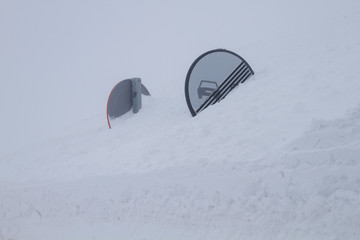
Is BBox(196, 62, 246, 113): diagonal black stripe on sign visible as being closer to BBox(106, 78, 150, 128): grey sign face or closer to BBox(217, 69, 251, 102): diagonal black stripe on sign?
BBox(217, 69, 251, 102): diagonal black stripe on sign

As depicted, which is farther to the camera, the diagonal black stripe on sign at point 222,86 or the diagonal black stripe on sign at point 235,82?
the diagonal black stripe on sign at point 235,82

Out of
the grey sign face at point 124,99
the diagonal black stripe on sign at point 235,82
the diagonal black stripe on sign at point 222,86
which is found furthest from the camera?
the grey sign face at point 124,99

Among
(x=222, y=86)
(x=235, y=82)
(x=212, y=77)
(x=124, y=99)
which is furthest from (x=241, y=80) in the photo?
(x=124, y=99)

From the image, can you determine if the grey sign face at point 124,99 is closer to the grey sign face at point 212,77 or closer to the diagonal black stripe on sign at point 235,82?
the grey sign face at point 212,77

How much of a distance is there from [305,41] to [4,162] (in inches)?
508

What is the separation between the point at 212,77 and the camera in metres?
9.23

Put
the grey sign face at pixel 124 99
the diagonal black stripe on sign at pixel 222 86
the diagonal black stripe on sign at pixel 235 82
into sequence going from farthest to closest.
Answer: the grey sign face at pixel 124 99, the diagonal black stripe on sign at pixel 235 82, the diagonal black stripe on sign at pixel 222 86

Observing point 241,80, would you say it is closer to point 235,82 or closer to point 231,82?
point 235,82

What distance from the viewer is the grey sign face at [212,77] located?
29.2 ft

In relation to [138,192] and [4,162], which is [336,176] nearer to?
[138,192]

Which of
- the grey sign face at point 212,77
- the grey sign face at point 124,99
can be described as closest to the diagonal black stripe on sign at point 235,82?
the grey sign face at point 212,77

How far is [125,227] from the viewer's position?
Answer: 569cm

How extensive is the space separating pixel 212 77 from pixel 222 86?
425mm

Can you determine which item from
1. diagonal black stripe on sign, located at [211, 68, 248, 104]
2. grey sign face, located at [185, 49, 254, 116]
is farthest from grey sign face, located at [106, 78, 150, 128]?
diagonal black stripe on sign, located at [211, 68, 248, 104]
